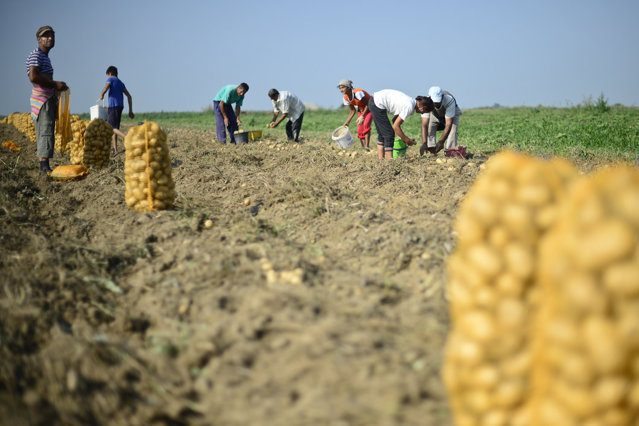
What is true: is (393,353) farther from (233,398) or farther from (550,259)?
(550,259)

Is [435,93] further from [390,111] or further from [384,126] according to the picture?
[384,126]

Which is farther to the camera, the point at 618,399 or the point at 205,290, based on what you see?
the point at 205,290

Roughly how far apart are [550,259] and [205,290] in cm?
213

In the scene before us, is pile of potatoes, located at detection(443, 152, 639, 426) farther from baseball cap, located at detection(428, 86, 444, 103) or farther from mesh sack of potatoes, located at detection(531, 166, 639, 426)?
baseball cap, located at detection(428, 86, 444, 103)

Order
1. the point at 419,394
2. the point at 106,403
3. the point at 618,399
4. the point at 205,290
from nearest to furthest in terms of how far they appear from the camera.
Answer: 1. the point at 618,399
2. the point at 419,394
3. the point at 106,403
4. the point at 205,290

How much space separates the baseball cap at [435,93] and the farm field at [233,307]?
7.41 ft

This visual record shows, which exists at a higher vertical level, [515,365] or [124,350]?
[515,365]

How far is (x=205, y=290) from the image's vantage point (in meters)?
2.88

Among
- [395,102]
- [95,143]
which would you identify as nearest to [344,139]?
[395,102]

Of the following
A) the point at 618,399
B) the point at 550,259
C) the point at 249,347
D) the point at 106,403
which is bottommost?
the point at 106,403

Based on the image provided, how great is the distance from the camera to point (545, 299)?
4.60 feet

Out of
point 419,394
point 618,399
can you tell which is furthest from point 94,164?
point 618,399

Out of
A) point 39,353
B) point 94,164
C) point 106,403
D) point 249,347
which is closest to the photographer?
point 106,403

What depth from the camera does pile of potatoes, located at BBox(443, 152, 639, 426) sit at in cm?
124
